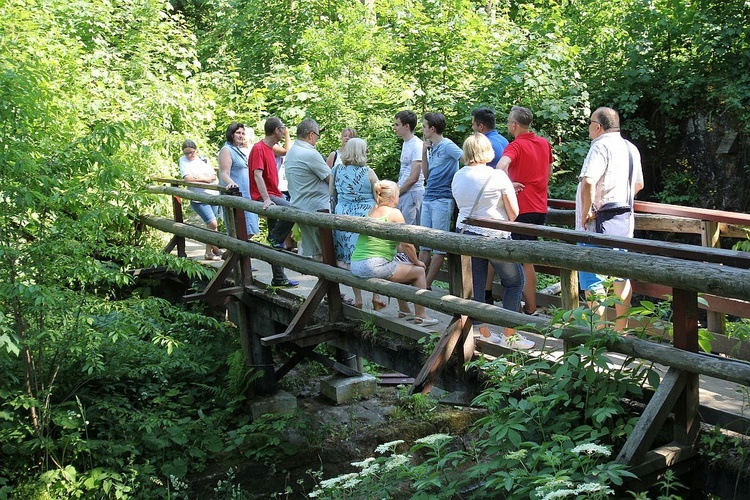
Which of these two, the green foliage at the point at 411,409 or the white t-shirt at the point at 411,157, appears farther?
the green foliage at the point at 411,409

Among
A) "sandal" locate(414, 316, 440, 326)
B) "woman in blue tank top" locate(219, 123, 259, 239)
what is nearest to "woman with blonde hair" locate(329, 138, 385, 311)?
"sandal" locate(414, 316, 440, 326)

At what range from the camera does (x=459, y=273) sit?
5508 millimetres

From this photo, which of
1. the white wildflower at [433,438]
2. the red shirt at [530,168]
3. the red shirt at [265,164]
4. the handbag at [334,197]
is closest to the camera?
the white wildflower at [433,438]

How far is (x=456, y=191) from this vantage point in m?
6.03

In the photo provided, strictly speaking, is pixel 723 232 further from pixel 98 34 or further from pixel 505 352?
pixel 98 34

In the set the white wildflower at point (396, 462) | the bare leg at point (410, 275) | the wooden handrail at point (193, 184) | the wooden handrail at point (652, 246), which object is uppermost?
the wooden handrail at point (652, 246)

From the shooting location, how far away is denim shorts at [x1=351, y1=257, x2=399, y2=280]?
250 inches

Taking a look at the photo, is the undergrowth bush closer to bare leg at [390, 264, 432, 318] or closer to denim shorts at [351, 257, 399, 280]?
bare leg at [390, 264, 432, 318]

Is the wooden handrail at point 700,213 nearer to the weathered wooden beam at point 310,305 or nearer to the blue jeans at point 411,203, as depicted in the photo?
the blue jeans at point 411,203

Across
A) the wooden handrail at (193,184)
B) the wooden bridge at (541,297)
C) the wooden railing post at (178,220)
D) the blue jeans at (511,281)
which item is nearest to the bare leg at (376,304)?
the wooden bridge at (541,297)

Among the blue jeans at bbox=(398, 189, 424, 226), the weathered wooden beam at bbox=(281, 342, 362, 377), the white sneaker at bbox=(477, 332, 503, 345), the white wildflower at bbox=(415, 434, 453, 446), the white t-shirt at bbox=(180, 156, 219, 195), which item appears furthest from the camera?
the white t-shirt at bbox=(180, 156, 219, 195)

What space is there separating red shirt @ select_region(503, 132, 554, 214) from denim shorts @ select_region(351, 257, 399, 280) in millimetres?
1238

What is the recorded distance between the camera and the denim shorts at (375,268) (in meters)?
6.35

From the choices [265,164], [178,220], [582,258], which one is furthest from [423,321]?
[178,220]
